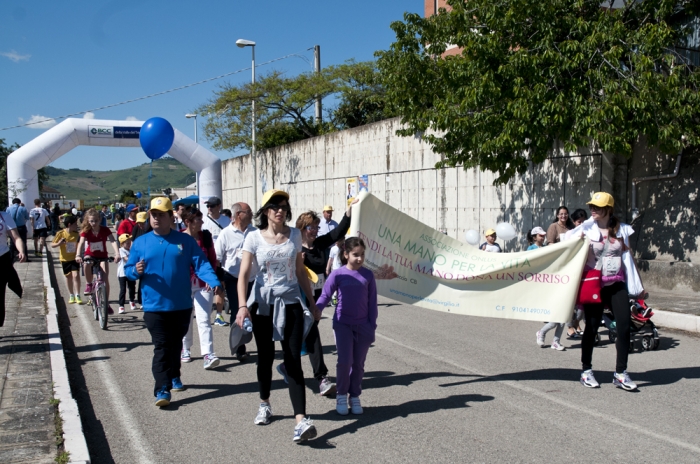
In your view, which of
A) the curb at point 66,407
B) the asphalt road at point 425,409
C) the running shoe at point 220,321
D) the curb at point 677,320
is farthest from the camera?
the running shoe at point 220,321

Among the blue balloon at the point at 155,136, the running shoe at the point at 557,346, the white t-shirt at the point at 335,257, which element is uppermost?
the blue balloon at the point at 155,136

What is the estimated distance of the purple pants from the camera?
554 centimetres

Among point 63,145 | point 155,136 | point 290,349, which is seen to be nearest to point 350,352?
point 290,349

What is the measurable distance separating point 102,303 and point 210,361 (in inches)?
137

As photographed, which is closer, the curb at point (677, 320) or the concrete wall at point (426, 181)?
the curb at point (677, 320)

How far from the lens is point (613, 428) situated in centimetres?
522

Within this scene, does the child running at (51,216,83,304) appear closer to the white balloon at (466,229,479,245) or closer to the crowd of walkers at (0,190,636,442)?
the crowd of walkers at (0,190,636,442)

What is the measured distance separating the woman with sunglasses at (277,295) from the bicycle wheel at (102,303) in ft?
17.8

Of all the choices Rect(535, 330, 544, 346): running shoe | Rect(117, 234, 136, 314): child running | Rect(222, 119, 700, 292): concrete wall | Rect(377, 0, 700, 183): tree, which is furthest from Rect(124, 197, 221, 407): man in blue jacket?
Rect(222, 119, 700, 292): concrete wall

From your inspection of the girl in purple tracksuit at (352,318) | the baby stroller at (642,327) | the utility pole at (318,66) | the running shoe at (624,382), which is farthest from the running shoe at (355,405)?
the utility pole at (318,66)

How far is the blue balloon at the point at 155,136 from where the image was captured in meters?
12.1

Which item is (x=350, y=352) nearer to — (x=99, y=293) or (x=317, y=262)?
(x=317, y=262)

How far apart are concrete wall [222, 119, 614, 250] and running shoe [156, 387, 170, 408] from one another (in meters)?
11.1

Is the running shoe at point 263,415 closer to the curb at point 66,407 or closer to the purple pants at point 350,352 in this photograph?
the purple pants at point 350,352
